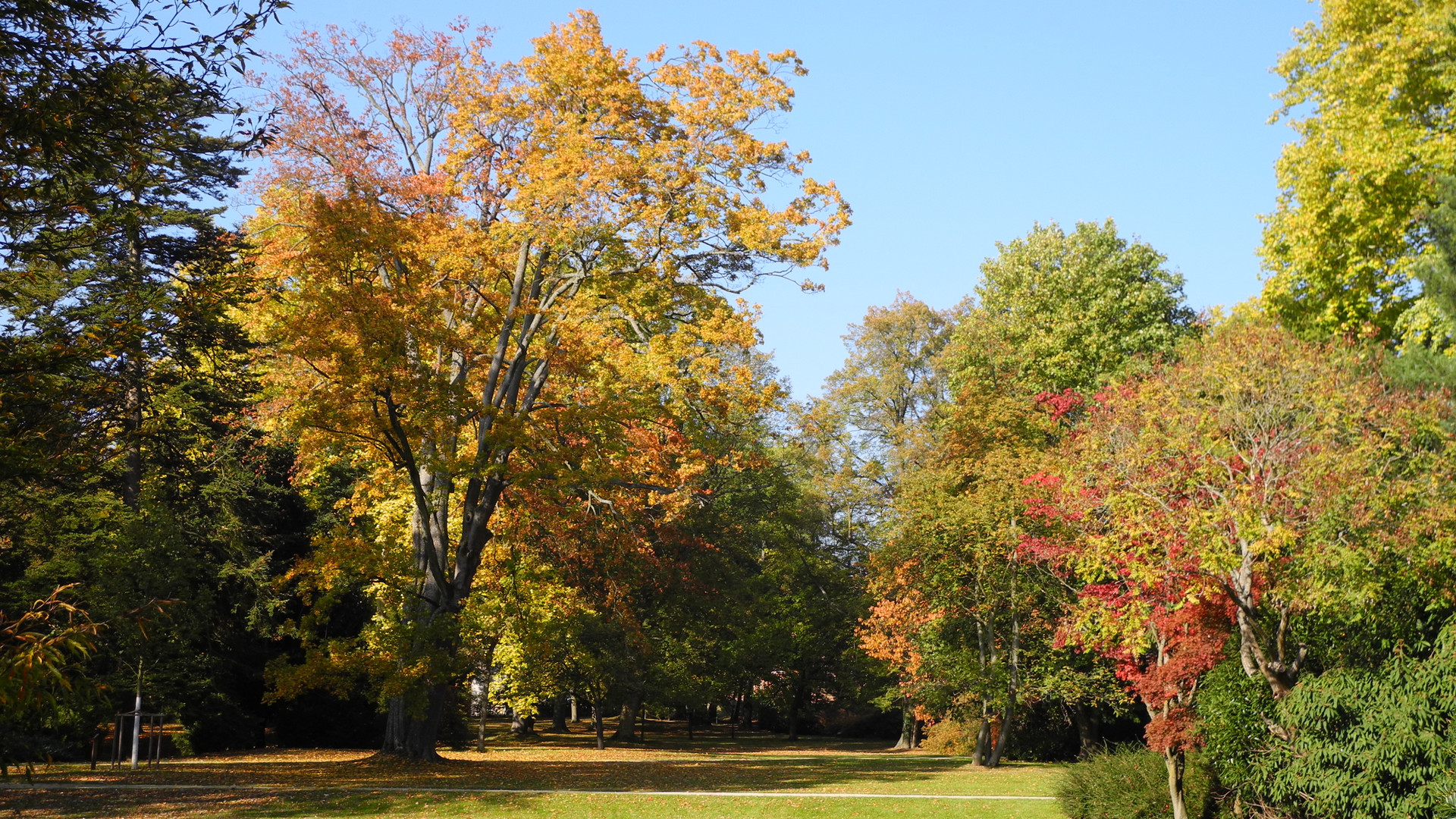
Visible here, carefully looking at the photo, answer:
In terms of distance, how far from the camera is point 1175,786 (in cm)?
1402

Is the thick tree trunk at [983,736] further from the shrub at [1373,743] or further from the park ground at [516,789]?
the shrub at [1373,743]

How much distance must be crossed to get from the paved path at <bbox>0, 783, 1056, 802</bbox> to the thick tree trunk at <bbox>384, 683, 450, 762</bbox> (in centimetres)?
321

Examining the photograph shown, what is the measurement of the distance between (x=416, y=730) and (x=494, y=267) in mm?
9130

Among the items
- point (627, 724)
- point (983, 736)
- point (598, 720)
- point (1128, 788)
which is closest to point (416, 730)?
point (598, 720)

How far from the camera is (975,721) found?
2720 centimetres

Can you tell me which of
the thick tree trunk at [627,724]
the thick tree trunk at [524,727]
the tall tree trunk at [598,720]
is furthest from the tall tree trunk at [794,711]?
the tall tree trunk at [598,720]

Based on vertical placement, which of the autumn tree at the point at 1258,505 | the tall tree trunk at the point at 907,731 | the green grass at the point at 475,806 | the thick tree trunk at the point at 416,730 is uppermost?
the autumn tree at the point at 1258,505

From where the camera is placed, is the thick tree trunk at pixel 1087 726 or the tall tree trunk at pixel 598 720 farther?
the tall tree trunk at pixel 598 720

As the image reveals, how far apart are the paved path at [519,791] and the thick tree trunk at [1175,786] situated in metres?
3.67

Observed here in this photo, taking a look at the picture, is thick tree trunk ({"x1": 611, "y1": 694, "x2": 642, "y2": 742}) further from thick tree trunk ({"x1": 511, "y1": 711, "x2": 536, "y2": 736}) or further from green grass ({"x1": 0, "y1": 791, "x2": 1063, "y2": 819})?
green grass ({"x1": 0, "y1": 791, "x2": 1063, "y2": 819})

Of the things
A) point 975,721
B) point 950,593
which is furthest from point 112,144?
point 975,721

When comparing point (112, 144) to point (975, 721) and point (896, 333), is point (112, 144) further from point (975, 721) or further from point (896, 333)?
point (896, 333)

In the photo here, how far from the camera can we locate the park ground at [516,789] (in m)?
14.4

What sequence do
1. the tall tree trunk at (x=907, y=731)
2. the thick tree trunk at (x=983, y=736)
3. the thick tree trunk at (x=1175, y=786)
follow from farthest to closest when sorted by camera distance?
the tall tree trunk at (x=907, y=731) → the thick tree trunk at (x=983, y=736) → the thick tree trunk at (x=1175, y=786)
